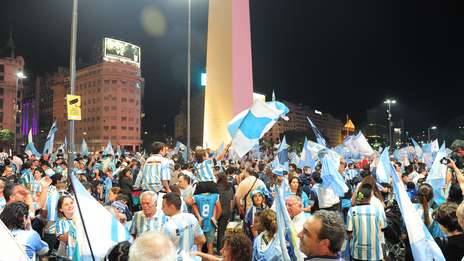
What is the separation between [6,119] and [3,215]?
370 feet

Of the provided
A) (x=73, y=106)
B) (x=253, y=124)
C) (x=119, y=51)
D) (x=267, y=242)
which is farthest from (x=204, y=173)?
(x=119, y=51)

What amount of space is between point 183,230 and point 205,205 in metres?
2.91

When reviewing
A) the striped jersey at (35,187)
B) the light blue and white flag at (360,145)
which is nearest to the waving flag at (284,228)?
the striped jersey at (35,187)

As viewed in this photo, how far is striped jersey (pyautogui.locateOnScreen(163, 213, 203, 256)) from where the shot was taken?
5656 mm

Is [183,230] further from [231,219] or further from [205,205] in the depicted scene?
[231,219]

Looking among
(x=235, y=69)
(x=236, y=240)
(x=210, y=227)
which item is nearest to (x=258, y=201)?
(x=210, y=227)

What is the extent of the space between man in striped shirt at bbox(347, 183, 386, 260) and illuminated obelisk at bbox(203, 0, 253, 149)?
29771mm

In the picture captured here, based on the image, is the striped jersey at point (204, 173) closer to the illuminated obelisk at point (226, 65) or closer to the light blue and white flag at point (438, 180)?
the light blue and white flag at point (438, 180)

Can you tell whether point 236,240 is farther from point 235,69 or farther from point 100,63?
point 100,63

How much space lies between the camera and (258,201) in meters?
7.76

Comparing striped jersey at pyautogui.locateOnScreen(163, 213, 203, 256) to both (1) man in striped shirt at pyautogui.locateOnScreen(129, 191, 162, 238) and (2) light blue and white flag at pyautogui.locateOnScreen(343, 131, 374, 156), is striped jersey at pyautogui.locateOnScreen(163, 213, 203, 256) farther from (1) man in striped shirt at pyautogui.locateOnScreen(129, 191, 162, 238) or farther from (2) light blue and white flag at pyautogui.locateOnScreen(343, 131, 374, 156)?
(2) light blue and white flag at pyautogui.locateOnScreen(343, 131, 374, 156)

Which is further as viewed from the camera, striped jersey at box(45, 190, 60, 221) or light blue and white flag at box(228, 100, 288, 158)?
light blue and white flag at box(228, 100, 288, 158)

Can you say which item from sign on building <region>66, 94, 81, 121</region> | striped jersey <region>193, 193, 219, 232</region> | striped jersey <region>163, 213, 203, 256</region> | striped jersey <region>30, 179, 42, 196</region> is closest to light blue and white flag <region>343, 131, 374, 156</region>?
striped jersey <region>193, 193, 219, 232</region>

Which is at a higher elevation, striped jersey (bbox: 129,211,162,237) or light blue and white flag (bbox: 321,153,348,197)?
light blue and white flag (bbox: 321,153,348,197)
